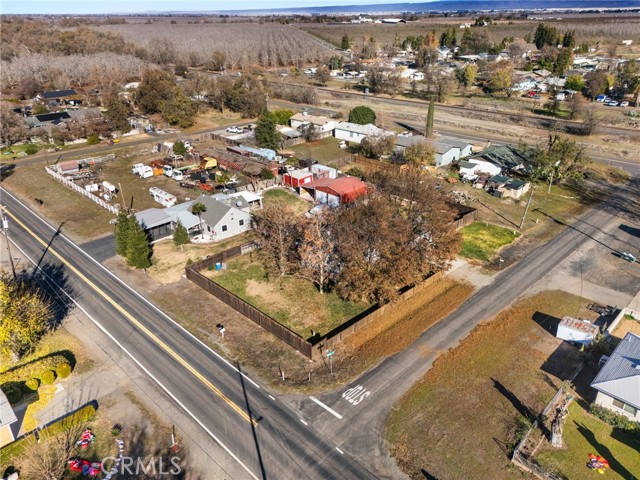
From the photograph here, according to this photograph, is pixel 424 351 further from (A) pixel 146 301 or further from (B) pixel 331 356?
(A) pixel 146 301

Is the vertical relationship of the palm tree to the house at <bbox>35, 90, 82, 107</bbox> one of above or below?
above

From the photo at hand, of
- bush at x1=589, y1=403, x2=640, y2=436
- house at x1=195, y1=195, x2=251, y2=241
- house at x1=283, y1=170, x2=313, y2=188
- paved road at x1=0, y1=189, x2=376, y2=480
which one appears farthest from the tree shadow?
house at x1=283, y1=170, x2=313, y2=188

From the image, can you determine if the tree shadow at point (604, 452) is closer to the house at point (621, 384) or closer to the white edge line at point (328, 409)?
the house at point (621, 384)

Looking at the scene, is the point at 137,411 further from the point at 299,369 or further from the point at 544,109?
the point at 544,109

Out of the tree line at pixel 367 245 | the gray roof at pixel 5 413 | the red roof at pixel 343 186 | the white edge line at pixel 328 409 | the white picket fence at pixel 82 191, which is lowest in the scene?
the white picket fence at pixel 82 191

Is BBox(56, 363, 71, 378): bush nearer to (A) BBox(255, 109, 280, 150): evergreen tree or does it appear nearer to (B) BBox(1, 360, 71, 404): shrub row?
(B) BBox(1, 360, 71, 404): shrub row

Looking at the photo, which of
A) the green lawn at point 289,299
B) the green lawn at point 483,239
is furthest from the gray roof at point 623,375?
the green lawn at point 289,299

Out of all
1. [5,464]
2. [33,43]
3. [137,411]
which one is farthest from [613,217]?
[33,43]
